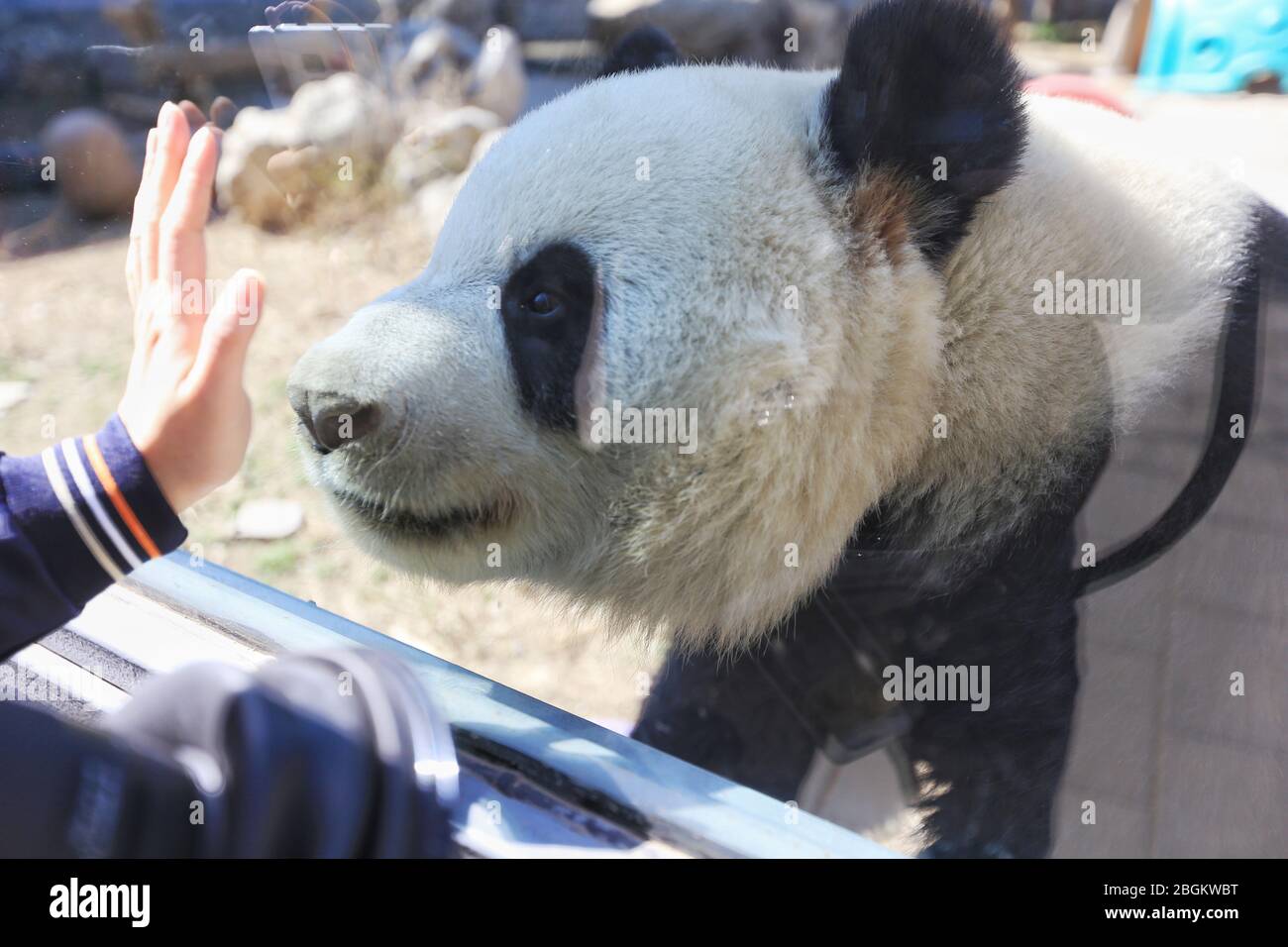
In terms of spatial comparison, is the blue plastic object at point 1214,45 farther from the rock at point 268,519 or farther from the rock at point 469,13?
the rock at point 469,13

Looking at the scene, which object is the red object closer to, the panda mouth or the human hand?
the panda mouth

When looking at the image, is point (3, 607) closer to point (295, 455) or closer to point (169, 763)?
point (169, 763)

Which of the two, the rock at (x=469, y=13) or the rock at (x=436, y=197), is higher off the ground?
the rock at (x=469, y=13)

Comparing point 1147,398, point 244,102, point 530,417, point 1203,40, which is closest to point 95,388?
point 244,102

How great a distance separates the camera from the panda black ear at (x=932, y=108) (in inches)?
44.5

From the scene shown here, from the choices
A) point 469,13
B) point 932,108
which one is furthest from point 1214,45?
point 469,13

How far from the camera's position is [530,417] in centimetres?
127

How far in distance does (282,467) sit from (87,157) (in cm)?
73

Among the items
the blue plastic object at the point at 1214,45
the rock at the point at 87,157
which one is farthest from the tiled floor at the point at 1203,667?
the blue plastic object at the point at 1214,45

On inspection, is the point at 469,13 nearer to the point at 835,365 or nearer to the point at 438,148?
the point at 438,148

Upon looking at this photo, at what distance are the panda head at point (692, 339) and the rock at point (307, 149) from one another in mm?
564

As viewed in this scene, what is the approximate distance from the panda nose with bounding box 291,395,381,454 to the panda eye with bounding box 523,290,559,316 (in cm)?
24

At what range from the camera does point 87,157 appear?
4.74 feet

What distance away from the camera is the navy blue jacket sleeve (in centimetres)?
89
